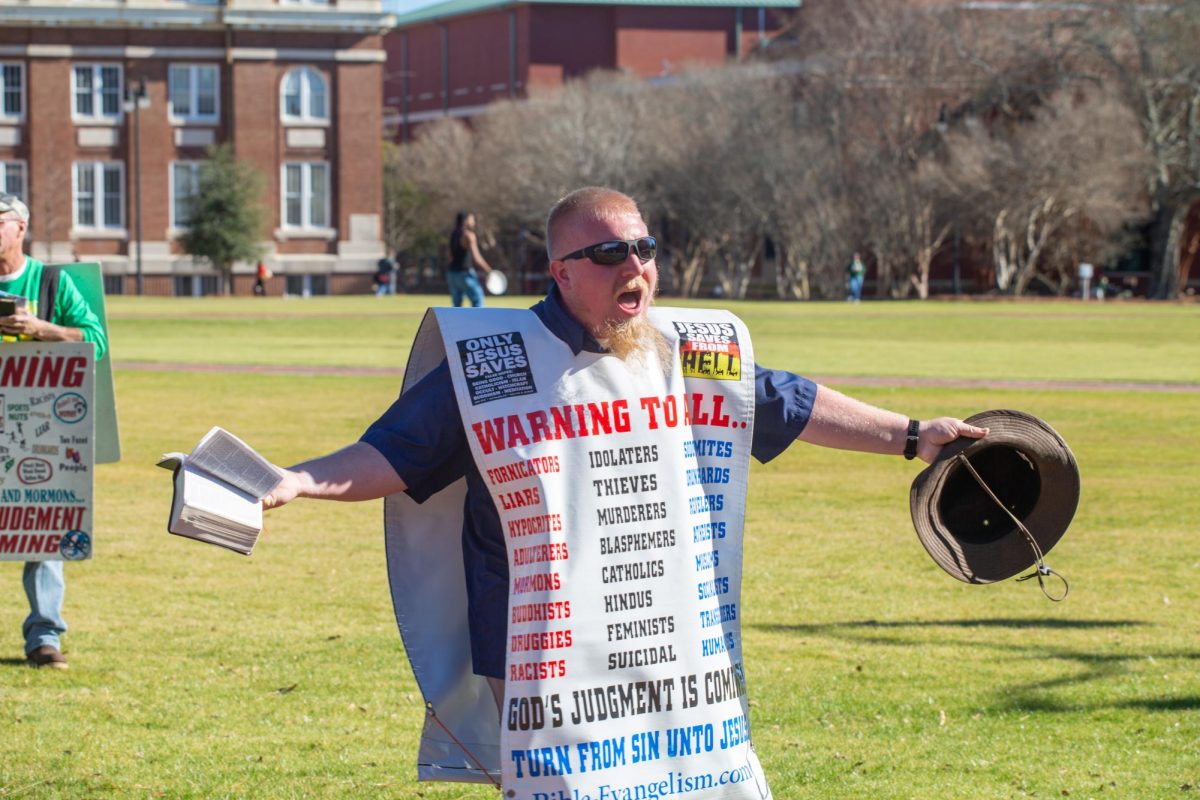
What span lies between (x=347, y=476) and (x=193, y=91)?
70.8 meters

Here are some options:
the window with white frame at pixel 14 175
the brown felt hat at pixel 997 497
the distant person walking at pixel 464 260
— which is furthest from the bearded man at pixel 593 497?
the window with white frame at pixel 14 175

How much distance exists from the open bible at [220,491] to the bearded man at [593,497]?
233 mm

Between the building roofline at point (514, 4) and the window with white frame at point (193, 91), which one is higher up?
the building roofline at point (514, 4)

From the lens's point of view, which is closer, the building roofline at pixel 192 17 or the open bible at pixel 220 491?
the open bible at pixel 220 491

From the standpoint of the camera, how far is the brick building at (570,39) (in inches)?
3639

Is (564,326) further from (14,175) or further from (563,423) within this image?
(14,175)

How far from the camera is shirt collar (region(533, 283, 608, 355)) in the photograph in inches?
176

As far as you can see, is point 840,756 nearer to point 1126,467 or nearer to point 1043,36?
point 1126,467

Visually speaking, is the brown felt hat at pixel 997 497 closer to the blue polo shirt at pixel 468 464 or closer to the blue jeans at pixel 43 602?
the blue polo shirt at pixel 468 464

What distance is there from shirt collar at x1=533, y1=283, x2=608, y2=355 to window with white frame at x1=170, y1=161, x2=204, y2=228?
6959 centimetres

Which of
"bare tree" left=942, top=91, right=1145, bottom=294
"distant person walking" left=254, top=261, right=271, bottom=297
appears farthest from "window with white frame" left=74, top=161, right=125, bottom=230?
"bare tree" left=942, top=91, right=1145, bottom=294

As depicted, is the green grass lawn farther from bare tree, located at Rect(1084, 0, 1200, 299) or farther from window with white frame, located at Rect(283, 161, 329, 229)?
window with white frame, located at Rect(283, 161, 329, 229)

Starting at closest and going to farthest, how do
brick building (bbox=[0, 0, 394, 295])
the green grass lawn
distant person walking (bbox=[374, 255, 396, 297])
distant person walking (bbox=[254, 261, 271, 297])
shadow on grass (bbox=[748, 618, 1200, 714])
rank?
the green grass lawn → shadow on grass (bbox=[748, 618, 1200, 714]) → distant person walking (bbox=[254, 261, 271, 297]) → brick building (bbox=[0, 0, 394, 295]) → distant person walking (bbox=[374, 255, 396, 297])

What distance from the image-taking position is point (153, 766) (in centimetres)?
652
